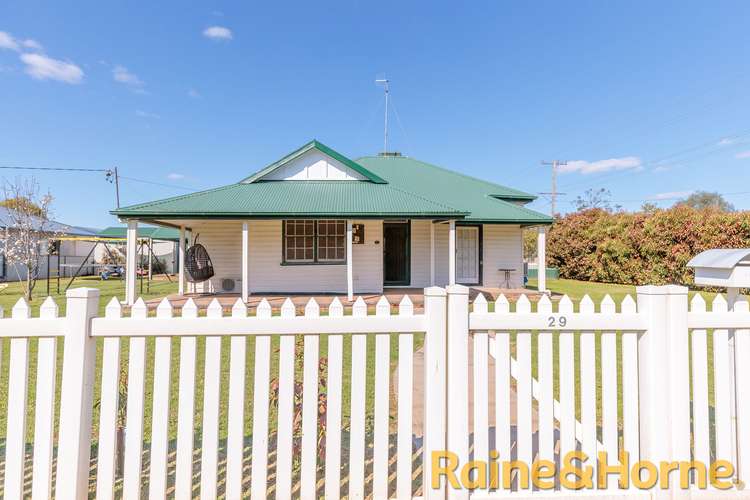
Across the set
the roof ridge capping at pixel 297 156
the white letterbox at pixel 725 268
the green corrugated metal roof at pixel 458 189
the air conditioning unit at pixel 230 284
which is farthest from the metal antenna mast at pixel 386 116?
the white letterbox at pixel 725 268

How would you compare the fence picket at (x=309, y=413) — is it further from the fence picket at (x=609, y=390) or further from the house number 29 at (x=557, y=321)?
the fence picket at (x=609, y=390)

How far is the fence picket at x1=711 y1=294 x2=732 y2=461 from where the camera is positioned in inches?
84.1

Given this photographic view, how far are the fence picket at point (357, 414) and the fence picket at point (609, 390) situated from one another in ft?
4.36

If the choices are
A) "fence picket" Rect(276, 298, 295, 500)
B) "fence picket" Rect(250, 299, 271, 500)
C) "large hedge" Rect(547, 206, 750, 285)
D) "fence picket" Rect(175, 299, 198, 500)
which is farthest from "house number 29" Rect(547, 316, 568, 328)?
"large hedge" Rect(547, 206, 750, 285)

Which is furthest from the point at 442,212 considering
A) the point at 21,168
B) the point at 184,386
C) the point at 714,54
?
the point at 21,168

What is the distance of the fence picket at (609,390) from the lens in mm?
2045

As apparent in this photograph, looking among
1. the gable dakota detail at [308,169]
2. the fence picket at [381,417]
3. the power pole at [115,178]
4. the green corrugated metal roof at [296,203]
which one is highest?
the power pole at [115,178]

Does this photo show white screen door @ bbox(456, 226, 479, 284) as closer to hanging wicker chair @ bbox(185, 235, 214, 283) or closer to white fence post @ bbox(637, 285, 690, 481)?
hanging wicker chair @ bbox(185, 235, 214, 283)

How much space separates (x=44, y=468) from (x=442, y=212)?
9125mm

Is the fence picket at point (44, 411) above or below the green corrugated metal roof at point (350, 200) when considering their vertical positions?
below

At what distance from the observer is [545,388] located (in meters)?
2.04

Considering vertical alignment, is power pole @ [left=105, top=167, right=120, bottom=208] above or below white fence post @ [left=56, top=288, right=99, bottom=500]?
above

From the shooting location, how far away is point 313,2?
1302 cm

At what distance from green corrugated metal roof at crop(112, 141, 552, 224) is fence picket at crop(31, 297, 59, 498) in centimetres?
797
